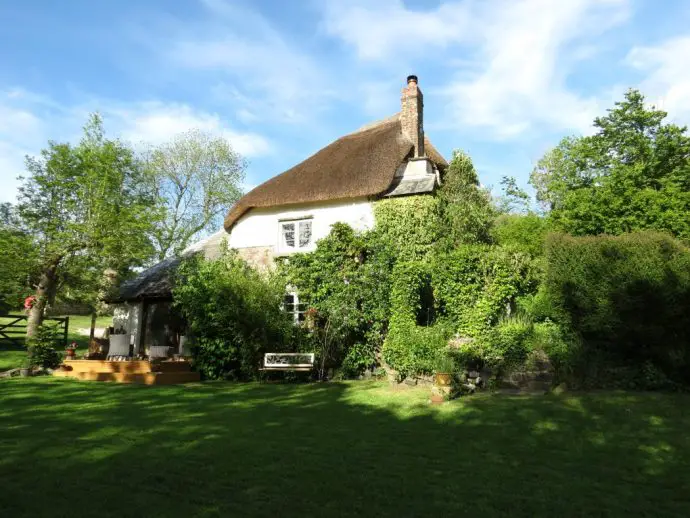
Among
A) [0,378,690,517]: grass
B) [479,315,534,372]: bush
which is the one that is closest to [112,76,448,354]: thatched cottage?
[479,315,534,372]: bush

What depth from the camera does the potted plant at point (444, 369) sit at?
34.2ft

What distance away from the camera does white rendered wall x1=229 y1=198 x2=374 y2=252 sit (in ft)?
56.4

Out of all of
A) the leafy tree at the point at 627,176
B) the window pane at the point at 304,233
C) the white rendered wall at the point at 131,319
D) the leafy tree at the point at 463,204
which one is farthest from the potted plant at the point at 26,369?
the leafy tree at the point at 627,176

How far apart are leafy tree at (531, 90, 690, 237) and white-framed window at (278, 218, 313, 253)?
→ 12.0 meters

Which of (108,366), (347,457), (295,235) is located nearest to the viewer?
(347,457)

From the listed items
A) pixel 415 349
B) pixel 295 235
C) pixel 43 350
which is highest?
pixel 295 235

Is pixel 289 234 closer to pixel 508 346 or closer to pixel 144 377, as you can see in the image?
pixel 144 377

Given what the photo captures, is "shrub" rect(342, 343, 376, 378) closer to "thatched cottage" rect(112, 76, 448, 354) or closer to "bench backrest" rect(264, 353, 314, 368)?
"bench backrest" rect(264, 353, 314, 368)

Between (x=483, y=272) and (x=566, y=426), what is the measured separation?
6.00 m

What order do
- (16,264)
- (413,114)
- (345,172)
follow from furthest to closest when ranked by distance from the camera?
(413,114) < (345,172) < (16,264)

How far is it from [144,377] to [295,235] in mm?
7442

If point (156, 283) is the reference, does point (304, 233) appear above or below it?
above

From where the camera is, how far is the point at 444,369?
11.0 meters

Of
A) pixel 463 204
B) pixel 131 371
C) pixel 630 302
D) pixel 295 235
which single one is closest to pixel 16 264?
pixel 131 371
